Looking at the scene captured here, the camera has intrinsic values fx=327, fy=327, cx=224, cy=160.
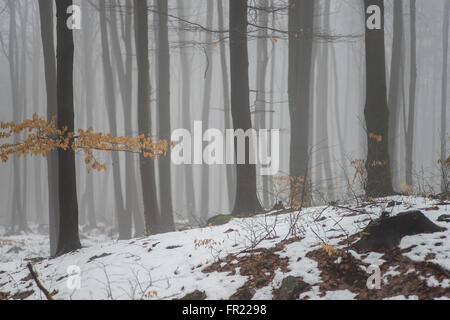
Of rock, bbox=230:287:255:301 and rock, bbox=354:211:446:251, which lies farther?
rock, bbox=354:211:446:251

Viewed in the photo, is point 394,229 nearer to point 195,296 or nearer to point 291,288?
point 291,288

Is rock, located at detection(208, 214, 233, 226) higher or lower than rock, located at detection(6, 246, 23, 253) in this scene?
higher

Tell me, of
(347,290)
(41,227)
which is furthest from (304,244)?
(41,227)

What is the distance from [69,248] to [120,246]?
1.12m

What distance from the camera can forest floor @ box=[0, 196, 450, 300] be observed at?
10.7 feet

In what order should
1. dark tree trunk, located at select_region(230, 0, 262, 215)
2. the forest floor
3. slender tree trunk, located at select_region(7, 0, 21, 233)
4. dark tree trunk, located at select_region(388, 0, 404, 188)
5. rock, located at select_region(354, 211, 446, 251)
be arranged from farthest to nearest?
slender tree trunk, located at select_region(7, 0, 21, 233), dark tree trunk, located at select_region(388, 0, 404, 188), dark tree trunk, located at select_region(230, 0, 262, 215), rock, located at select_region(354, 211, 446, 251), the forest floor

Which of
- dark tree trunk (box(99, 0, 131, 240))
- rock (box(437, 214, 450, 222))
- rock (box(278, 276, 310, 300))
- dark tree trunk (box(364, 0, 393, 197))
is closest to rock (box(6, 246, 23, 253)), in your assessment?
dark tree trunk (box(99, 0, 131, 240))

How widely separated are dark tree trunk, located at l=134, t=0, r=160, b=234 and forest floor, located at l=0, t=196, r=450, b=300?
3.04 meters

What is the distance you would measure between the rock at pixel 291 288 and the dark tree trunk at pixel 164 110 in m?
7.28

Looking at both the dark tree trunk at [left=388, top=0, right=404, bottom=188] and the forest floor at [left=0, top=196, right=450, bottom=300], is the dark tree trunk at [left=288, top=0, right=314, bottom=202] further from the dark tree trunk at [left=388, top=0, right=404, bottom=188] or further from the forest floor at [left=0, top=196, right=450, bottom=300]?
the dark tree trunk at [left=388, top=0, right=404, bottom=188]

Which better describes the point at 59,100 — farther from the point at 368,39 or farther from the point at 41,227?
the point at 41,227

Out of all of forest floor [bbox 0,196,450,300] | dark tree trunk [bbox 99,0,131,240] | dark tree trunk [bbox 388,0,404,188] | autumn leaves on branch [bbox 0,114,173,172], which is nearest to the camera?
forest floor [bbox 0,196,450,300]

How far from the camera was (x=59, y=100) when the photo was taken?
20.3 feet

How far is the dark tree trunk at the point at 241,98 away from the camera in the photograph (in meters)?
7.55
